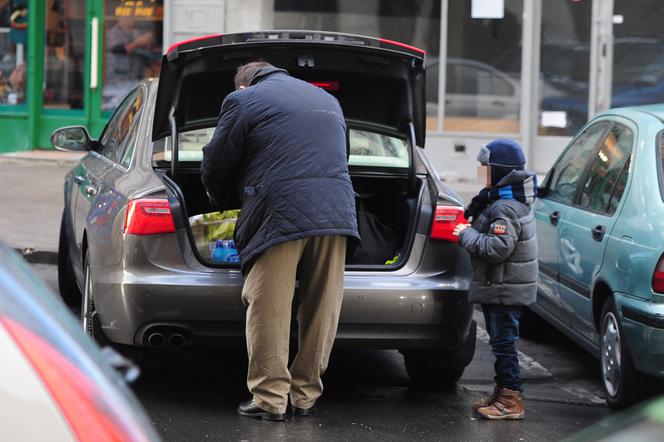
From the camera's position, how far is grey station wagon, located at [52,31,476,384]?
5.82 metres

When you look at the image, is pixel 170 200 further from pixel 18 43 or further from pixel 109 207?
pixel 18 43

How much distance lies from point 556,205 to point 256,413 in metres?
2.46

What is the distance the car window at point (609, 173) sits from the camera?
6469 millimetres

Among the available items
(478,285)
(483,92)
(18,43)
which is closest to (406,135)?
(478,285)

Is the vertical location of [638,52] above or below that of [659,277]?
above

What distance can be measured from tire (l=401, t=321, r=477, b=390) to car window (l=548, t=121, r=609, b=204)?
4.19 feet

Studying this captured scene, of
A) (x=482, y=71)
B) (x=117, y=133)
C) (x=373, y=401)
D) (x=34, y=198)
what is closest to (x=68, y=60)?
(x=34, y=198)

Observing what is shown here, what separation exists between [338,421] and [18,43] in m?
11.8

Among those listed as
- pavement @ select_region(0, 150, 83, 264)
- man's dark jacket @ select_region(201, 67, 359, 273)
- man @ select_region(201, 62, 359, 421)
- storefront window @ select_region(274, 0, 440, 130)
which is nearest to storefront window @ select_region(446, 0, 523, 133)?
storefront window @ select_region(274, 0, 440, 130)

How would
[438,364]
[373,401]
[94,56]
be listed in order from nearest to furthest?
[373,401] < [438,364] < [94,56]

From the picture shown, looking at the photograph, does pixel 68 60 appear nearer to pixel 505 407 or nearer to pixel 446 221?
pixel 446 221

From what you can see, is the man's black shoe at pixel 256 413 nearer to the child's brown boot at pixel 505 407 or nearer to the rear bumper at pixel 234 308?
the rear bumper at pixel 234 308

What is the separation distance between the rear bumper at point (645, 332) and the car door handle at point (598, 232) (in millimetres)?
513

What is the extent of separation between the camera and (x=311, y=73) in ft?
21.7
